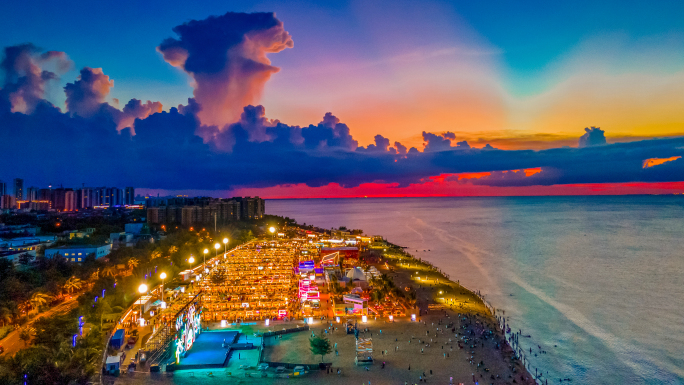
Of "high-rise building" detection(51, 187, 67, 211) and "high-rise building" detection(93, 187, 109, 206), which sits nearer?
"high-rise building" detection(51, 187, 67, 211)

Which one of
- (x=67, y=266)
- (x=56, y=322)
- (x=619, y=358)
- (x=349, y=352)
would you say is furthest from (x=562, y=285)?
(x=67, y=266)

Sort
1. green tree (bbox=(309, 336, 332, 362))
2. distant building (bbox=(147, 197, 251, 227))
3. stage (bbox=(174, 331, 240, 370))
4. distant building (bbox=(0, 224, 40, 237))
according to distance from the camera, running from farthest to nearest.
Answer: distant building (bbox=(147, 197, 251, 227)), distant building (bbox=(0, 224, 40, 237)), green tree (bbox=(309, 336, 332, 362)), stage (bbox=(174, 331, 240, 370))

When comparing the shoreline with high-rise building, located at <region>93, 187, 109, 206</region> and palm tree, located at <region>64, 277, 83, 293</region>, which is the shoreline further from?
high-rise building, located at <region>93, 187, 109, 206</region>

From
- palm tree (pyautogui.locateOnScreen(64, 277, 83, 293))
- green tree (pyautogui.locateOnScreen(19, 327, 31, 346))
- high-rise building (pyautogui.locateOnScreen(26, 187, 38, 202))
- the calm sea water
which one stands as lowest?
the calm sea water

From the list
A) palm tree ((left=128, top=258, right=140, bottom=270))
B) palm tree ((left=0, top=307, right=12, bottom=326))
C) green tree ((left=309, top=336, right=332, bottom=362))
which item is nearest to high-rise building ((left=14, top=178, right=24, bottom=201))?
palm tree ((left=128, top=258, right=140, bottom=270))

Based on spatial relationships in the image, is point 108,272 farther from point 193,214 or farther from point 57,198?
point 57,198

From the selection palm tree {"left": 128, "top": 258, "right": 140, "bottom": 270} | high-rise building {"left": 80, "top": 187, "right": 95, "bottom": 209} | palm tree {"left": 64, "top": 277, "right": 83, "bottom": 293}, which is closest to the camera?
palm tree {"left": 64, "top": 277, "right": 83, "bottom": 293}
